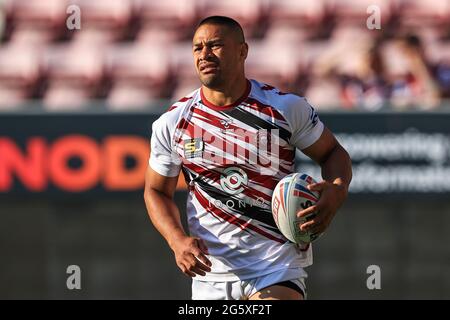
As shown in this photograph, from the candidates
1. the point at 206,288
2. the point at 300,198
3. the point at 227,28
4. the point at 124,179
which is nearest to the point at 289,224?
the point at 300,198

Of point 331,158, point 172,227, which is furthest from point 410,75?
point 172,227

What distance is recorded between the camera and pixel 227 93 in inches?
227

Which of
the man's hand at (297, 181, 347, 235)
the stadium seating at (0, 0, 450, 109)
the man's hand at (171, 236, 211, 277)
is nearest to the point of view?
the man's hand at (171, 236, 211, 277)

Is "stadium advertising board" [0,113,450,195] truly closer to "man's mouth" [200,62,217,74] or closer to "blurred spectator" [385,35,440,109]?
"blurred spectator" [385,35,440,109]

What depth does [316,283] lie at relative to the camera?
9562mm

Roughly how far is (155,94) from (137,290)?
2582 millimetres

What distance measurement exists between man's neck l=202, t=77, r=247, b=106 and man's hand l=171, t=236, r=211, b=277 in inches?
31.4

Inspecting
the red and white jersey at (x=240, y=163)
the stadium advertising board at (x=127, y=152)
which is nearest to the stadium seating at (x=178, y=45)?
the stadium advertising board at (x=127, y=152)

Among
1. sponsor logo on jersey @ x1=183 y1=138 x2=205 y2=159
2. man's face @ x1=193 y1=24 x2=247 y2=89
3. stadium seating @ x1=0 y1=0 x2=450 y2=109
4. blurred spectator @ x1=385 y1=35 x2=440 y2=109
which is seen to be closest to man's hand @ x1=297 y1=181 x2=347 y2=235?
sponsor logo on jersey @ x1=183 y1=138 x2=205 y2=159

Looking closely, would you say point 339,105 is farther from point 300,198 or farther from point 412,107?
point 300,198

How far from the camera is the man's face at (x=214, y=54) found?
5633 millimetres

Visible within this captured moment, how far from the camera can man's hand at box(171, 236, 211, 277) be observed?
5.38 m

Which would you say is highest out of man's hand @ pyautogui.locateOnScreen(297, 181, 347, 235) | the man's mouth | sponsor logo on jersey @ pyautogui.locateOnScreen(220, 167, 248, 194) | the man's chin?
the man's mouth

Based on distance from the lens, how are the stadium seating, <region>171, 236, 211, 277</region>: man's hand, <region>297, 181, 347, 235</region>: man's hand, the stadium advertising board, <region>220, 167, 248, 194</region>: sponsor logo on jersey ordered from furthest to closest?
the stadium seating → the stadium advertising board → <region>220, 167, 248, 194</region>: sponsor logo on jersey → <region>297, 181, 347, 235</region>: man's hand → <region>171, 236, 211, 277</region>: man's hand
